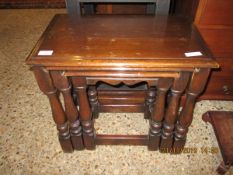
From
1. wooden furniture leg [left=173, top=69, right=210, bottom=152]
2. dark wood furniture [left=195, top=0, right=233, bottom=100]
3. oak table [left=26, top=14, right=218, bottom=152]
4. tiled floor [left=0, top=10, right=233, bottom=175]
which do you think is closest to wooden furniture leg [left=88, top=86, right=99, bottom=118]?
tiled floor [left=0, top=10, right=233, bottom=175]

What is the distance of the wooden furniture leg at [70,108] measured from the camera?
87 cm

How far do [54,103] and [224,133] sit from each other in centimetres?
94

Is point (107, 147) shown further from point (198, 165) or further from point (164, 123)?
point (198, 165)

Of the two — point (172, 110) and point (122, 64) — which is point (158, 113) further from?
point (122, 64)

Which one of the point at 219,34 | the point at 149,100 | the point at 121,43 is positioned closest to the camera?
the point at 121,43

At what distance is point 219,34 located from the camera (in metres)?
1.15

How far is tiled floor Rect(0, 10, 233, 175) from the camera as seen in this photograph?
115 centimetres

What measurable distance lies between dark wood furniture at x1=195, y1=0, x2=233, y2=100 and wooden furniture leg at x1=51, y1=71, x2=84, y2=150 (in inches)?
30.4

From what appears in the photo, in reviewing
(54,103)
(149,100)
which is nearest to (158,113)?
(149,100)

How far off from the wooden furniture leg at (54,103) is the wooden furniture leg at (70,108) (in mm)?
22

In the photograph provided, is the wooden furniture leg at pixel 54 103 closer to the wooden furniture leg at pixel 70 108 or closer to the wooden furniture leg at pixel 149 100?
the wooden furniture leg at pixel 70 108

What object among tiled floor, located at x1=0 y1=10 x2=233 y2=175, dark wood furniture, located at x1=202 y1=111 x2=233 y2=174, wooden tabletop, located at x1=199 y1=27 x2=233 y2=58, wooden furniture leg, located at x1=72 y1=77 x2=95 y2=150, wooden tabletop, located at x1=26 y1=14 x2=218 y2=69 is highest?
wooden tabletop, located at x1=26 y1=14 x2=218 y2=69

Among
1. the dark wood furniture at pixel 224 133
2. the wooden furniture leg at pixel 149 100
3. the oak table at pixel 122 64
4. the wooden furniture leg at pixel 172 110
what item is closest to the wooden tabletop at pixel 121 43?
the oak table at pixel 122 64

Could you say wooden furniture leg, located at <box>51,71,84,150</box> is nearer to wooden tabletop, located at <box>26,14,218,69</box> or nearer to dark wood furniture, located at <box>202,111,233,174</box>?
wooden tabletop, located at <box>26,14,218,69</box>
